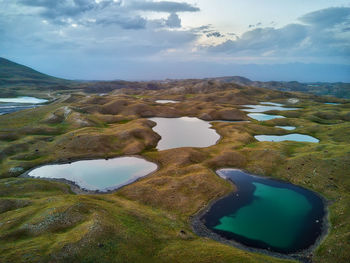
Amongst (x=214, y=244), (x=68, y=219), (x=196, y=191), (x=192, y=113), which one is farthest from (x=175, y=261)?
(x=192, y=113)

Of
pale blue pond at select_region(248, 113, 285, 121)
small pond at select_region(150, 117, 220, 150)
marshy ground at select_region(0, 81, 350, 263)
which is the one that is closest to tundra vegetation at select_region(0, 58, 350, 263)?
marshy ground at select_region(0, 81, 350, 263)

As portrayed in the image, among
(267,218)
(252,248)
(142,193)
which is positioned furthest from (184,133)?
(252,248)

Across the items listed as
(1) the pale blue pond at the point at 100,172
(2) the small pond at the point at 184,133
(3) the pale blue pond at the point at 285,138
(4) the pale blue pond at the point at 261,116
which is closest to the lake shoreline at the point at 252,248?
(1) the pale blue pond at the point at 100,172

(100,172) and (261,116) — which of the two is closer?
(100,172)

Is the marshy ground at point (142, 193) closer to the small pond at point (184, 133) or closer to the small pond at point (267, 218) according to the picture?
the small pond at point (267, 218)

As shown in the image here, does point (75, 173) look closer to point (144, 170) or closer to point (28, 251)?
point (144, 170)

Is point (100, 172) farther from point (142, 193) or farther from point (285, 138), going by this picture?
point (285, 138)
